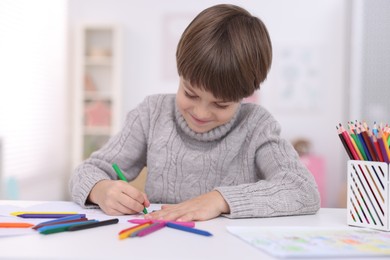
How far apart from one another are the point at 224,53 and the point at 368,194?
1.32 ft

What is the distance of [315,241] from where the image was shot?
0.71 metres

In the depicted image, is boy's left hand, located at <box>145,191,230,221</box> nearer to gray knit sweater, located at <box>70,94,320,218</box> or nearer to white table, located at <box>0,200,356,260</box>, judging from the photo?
white table, located at <box>0,200,356,260</box>

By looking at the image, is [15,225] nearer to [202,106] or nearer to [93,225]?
[93,225]

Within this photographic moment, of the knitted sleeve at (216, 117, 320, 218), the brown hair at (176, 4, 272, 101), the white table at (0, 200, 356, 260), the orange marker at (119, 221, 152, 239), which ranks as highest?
the brown hair at (176, 4, 272, 101)

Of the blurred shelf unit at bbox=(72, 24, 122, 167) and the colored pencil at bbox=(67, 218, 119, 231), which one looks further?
the blurred shelf unit at bbox=(72, 24, 122, 167)

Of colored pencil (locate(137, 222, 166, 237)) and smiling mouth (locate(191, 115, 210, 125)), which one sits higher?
smiling mouth (locate(191, 115, 210, 125))

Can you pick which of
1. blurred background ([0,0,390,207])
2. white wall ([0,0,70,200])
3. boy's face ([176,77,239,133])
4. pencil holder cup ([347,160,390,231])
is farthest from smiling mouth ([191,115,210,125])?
blurred background ([0,0,390,207])

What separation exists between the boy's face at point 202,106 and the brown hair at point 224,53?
0.07 ft

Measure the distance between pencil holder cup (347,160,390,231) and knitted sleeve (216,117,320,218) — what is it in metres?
0.12

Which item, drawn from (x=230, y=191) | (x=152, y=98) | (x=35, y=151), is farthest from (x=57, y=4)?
(x=230, y=191)

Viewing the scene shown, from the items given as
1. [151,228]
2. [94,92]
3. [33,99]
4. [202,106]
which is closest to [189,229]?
[151,228]

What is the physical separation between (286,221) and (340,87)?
373 centimetres

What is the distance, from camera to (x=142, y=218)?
0.87 meters

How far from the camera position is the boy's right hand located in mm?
916
